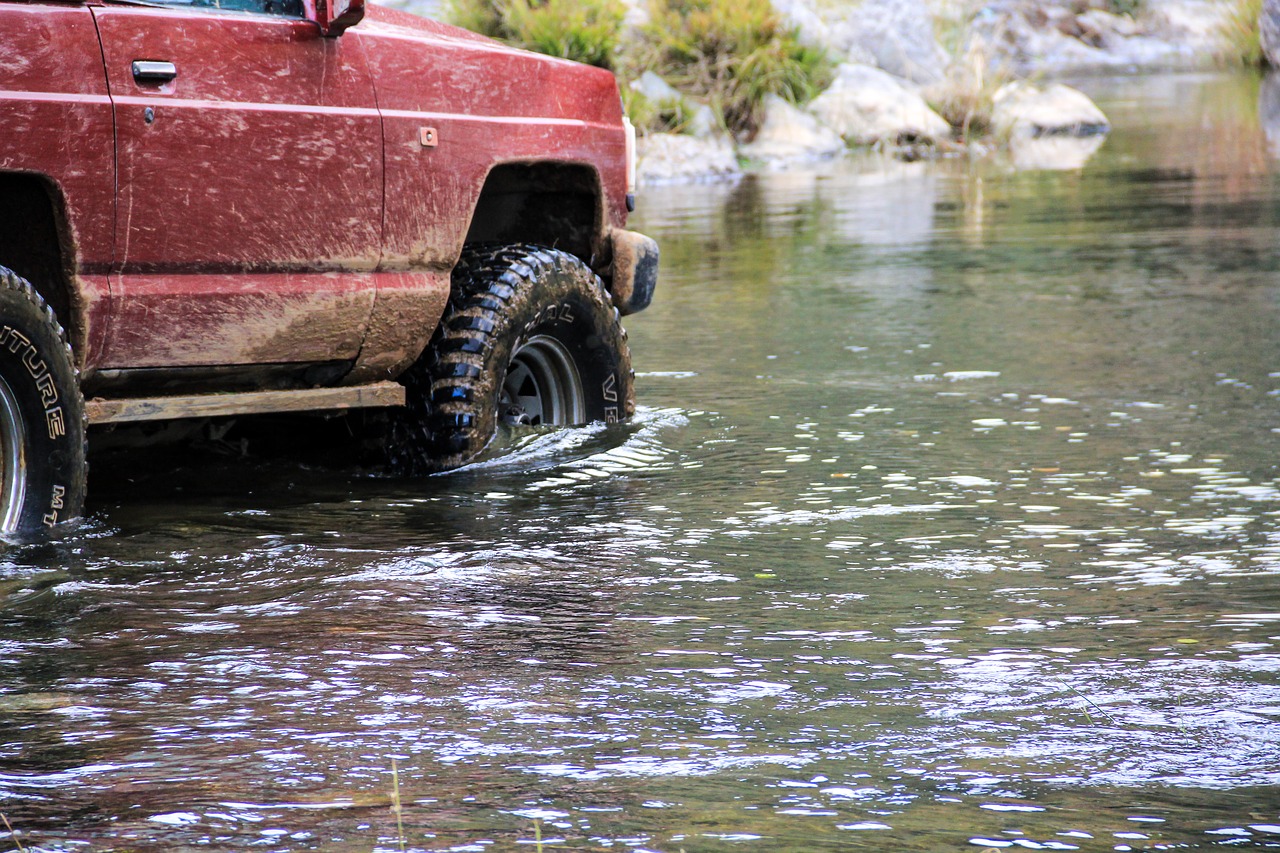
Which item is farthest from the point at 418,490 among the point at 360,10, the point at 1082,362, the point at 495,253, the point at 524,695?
the point at 1082,362

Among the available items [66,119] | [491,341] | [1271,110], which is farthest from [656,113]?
[66,119]

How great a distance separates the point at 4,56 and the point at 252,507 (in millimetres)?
1555

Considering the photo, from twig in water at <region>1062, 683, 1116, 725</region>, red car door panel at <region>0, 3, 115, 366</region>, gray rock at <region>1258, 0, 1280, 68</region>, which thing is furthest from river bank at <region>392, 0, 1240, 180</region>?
twig in water at <region>1062, 683, 1116, 725</region>

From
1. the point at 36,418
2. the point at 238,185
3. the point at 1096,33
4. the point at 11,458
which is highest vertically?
the point at 1096,33

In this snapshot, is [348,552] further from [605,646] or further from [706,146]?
[706,146]

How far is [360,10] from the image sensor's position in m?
5.49

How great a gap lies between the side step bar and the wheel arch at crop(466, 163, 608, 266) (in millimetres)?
1082

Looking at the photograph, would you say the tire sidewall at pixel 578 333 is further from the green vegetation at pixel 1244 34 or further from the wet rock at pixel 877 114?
the green vegetation at pixel 1244 34

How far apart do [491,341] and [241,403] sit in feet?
3.07

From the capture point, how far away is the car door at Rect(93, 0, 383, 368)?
17.0 feet

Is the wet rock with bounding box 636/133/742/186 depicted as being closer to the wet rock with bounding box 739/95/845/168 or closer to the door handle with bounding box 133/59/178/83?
the wet rock with bounding box 739/95/845/168

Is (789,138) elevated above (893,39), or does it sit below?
below

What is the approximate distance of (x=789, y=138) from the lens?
86.4ft

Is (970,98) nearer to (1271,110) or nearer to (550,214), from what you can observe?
(1271,110)
